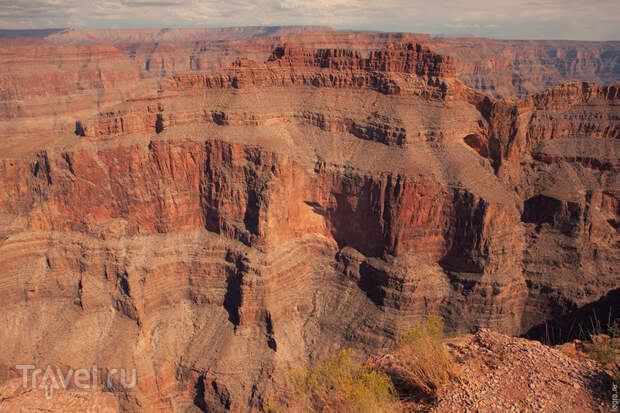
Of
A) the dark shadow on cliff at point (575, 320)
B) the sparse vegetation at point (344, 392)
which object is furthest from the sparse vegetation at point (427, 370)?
the dark shadow on cliff at point (575, 320)

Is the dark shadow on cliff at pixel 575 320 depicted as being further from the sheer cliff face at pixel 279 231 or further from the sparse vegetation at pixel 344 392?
the sparse vegetation at pixel 344 392

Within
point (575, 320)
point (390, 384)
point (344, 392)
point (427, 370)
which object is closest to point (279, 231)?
point (344, 392)

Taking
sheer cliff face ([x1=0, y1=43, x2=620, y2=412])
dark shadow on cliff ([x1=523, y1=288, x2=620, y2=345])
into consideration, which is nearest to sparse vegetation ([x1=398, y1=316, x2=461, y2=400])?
sheer cliff face ([x1=0, y1=43, x2=620, y2=412])

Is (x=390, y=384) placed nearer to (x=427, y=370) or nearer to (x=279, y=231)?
(x=427, y=370)

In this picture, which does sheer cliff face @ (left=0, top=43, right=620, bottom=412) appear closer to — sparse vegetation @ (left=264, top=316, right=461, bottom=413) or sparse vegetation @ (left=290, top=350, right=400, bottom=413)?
sparse vegetation @ (left=290, top=350, right=400, bottom=413)

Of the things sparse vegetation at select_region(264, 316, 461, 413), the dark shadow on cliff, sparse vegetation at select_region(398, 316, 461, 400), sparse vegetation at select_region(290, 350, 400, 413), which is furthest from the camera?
the dark shadow on cliff

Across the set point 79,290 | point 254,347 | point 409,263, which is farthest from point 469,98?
point 79,290
